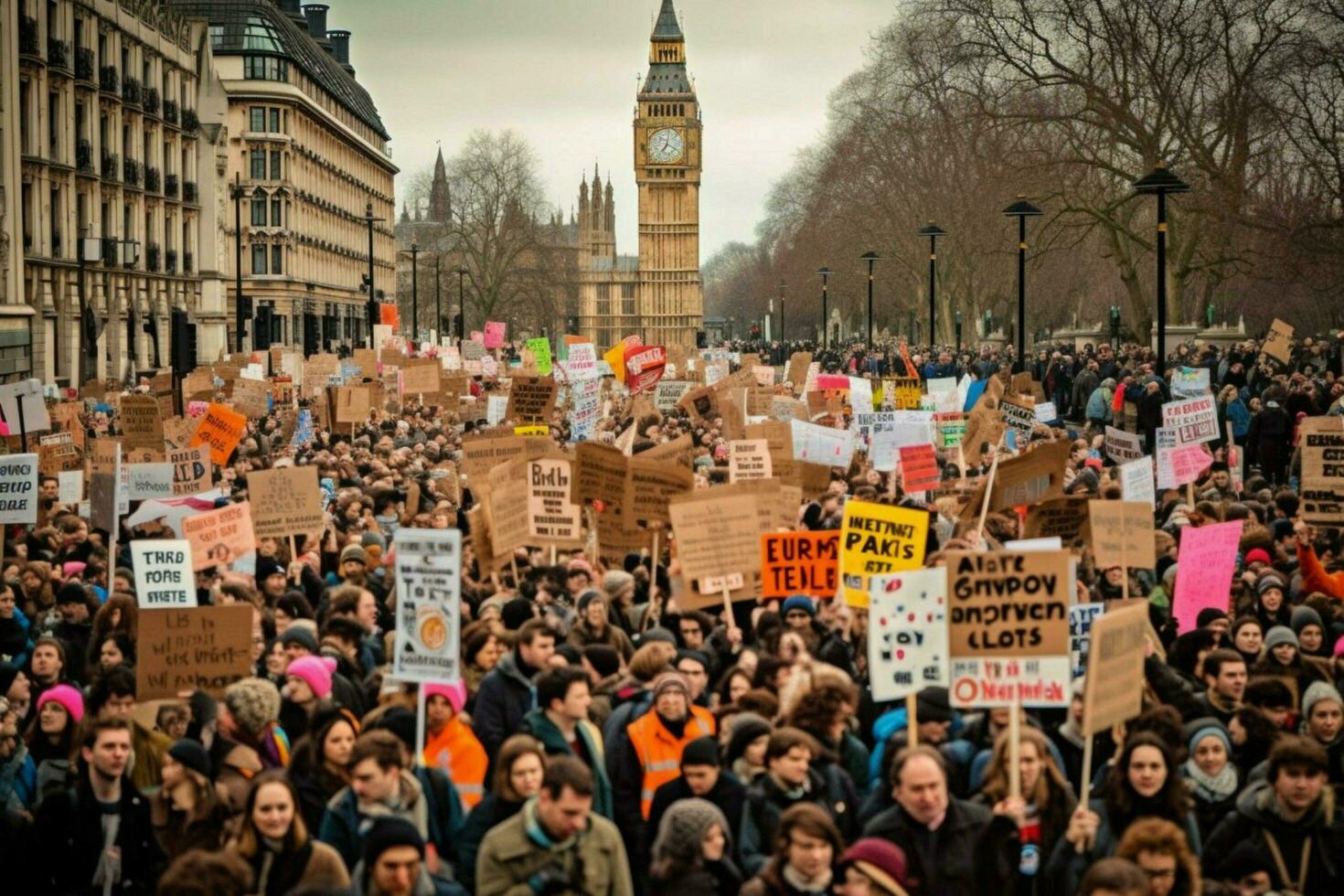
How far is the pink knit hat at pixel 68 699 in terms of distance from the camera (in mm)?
9602

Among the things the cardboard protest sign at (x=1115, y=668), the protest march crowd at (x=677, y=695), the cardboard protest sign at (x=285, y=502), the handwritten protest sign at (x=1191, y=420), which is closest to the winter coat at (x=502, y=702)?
the protest march crowd at (x=677, y=695)

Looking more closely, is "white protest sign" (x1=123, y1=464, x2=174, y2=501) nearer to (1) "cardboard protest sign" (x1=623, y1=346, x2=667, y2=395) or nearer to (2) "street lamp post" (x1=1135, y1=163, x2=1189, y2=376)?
(1) "cardboard protest sign" (x1=623, y1=346, x2=667, y2=395)

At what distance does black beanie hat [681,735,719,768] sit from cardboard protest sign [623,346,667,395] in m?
22.0

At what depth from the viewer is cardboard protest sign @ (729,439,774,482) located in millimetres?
17750

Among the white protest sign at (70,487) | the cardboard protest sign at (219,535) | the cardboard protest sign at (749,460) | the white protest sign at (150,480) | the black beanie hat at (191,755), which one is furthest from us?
the white protest sign at (70,487)

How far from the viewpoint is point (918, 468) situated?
18.5 meters

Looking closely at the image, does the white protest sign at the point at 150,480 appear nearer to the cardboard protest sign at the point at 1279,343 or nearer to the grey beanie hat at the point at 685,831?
the grey beanie hat at the point at 685,831

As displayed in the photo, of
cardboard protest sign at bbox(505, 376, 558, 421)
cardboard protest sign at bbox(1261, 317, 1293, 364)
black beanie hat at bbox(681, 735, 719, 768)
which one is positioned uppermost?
cardboard protest sign at bbox(1261, 317, 1293, 364)

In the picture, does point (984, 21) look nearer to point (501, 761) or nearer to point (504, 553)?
point (504, 553)

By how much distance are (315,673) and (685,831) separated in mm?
3050

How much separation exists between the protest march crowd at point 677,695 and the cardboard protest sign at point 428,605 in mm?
16

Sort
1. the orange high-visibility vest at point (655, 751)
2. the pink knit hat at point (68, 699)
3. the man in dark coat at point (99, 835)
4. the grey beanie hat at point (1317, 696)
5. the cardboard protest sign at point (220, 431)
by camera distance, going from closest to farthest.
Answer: the man in dark coat at point (99, 835) < the orange high-visibility vest at point (655, 751) < the grey beanie hat at point (1317, 696) < the pink knit hat at point (68, 699) < the cardboard protest sign at point (220, 431)

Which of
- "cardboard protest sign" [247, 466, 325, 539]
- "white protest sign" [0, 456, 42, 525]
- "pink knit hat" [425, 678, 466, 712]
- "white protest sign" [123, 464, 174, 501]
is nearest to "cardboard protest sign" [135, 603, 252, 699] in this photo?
"pink knit hat" [425, 678, 466, 712]

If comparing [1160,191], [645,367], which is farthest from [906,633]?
[645,367]
